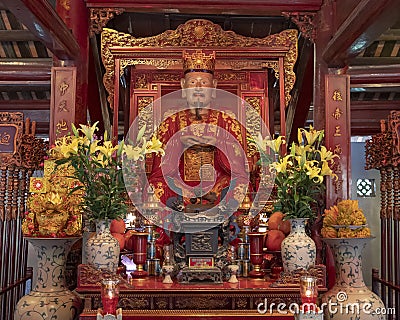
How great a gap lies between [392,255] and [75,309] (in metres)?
2.65

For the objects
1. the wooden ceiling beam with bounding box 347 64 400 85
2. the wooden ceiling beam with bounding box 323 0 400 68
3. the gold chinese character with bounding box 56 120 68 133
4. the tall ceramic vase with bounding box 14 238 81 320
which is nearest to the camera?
the wooden ceiling beam with bounding box 323 0 400 68

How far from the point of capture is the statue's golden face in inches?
185

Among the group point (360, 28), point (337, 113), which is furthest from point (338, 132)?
point (360, 28)

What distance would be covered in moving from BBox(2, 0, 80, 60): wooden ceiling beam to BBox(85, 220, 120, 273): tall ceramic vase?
1.29m

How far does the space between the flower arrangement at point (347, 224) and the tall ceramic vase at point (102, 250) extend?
135cm

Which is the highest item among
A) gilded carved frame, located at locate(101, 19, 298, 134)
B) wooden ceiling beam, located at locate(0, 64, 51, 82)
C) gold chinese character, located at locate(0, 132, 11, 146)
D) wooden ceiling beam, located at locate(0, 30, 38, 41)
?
wooden ceiling beam, located at locate(0, 30, 38, 41)

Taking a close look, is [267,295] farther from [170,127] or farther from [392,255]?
[170,127]

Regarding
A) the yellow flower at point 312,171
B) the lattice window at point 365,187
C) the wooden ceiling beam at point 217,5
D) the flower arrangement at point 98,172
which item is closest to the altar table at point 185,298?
Result: the flower arrangement at point 98,172

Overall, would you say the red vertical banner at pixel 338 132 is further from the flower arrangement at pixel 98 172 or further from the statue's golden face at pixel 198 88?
the flower arrangement at pixel 98 172

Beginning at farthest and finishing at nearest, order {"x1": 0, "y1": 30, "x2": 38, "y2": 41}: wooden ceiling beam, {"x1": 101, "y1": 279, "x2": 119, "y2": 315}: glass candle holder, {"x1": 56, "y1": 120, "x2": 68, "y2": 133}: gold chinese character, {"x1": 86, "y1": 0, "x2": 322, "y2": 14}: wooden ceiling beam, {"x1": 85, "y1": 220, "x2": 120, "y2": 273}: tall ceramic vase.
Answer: {"x1": 0, "y1": 30, "x2": 38, "y2": 41}: wooden ceiling beam, {"x1": 86, "y1": 0, "x2": 322, "y2": 14}: wooden ceiling beam, {"x1": 56, "y1": 120, "x2": 68, "y2": 133}: gold chinese character, {"x1": 85, "y1": 220, "x2": 120, "y2": 273}: tall ceramic vase, {"x1": 101, "y1": 279, "x2": 119, "y2": 315}: glass candle holder

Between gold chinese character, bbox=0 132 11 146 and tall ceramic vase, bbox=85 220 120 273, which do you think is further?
gold chinese character, bbox=0 132 11 146

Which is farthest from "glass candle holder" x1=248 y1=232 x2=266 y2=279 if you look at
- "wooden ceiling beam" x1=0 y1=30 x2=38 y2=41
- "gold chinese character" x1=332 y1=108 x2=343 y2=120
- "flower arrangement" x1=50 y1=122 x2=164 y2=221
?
"wooden ceiling beam" x1=0 y1=30 x2=38 y2=41

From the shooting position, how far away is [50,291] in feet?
10.2

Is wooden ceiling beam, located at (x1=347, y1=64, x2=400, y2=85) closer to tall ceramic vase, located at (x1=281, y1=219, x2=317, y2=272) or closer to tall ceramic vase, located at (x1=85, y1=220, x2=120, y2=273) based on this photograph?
Result: tall ceramic vase, located at (x1=281, y1=219, x2=317, y2=272)
